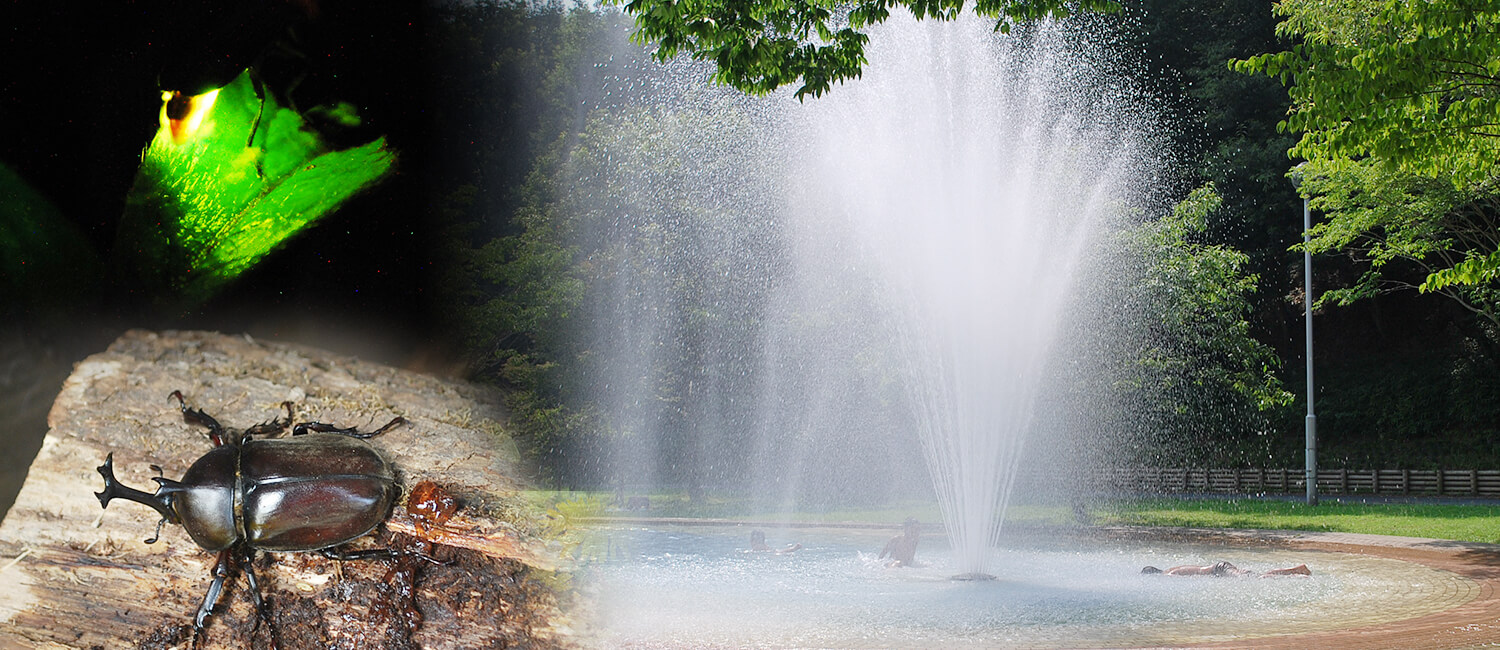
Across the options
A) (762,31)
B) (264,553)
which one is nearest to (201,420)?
(264,553)

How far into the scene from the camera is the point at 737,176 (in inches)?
662

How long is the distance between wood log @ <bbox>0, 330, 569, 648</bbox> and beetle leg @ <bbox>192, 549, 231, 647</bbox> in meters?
0.02

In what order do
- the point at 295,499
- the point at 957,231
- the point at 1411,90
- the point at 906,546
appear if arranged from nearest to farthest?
the point at 295,499 → the point at 1411,90 → the point at 906,546 → the point at 957,231

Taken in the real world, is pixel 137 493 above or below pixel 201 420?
below

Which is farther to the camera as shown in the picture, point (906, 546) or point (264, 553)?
point (906, 546)

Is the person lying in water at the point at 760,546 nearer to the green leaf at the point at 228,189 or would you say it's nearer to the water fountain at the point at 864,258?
the water fountain at the point at 864,258

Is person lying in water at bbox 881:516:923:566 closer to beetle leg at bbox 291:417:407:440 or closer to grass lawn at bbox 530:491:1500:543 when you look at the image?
grass lawn at bbox 530:491:1500:543

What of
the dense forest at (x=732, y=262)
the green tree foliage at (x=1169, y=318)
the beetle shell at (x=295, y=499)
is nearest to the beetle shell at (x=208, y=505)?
the beetle shell at (x=295, y=499)

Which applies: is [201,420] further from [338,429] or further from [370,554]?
[370,554]

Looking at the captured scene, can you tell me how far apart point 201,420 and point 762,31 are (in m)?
7.13

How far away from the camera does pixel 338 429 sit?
1.86 metres

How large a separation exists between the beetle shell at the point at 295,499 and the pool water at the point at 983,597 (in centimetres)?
236

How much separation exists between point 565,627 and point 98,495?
83cm

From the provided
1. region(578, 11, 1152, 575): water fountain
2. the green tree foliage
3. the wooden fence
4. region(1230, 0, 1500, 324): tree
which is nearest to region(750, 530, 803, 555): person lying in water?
region(578, 11, 1152, 575): water fountain
